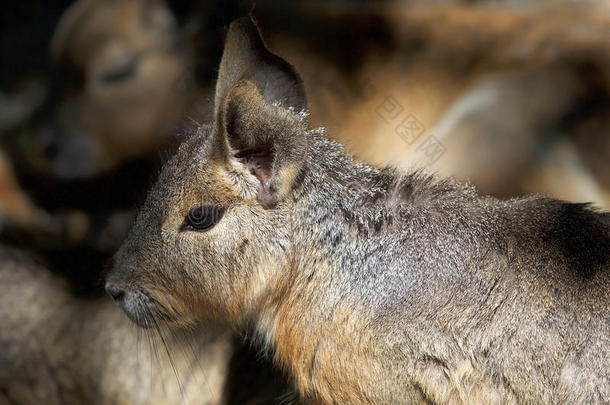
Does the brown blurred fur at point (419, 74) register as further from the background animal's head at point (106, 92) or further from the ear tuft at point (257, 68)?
the ear tuft at point (257, 68)

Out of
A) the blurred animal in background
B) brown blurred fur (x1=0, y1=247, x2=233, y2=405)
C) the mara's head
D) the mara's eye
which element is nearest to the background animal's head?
the blurred animal in background

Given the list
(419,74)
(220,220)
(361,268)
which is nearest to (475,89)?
(419,74)

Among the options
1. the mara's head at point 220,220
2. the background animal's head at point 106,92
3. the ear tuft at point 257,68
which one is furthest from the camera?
the background animal's head at point 106,92

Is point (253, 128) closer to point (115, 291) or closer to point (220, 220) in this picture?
point (220, 220)

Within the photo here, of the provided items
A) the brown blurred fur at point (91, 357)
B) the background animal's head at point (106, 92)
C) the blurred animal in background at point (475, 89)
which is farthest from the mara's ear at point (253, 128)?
the background animal's head at point (106, 92)

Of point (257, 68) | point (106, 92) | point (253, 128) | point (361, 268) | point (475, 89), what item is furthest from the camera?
point (106, 92)

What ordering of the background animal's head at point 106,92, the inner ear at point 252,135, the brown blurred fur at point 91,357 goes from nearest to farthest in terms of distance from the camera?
the inner ear at point 252,135 < the brown blurred fur at point 91,357 < the background animal's head at point 106,92
